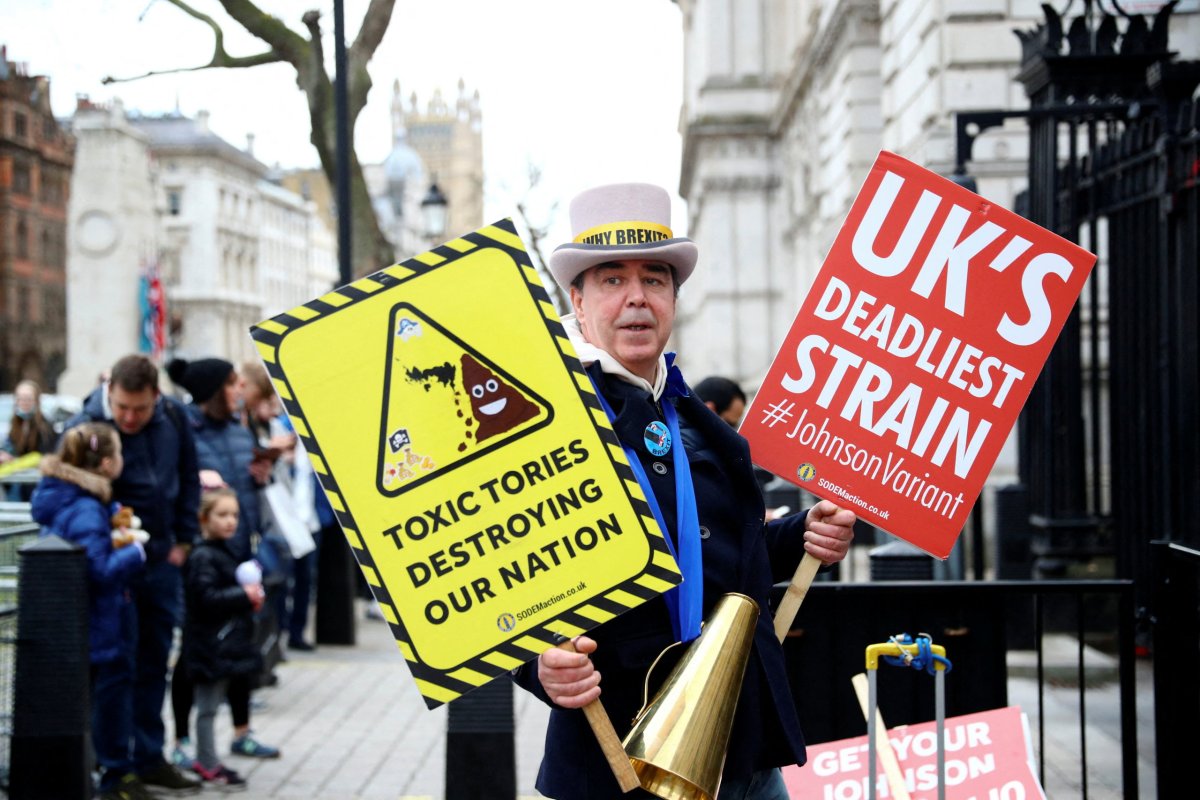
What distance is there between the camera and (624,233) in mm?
3199

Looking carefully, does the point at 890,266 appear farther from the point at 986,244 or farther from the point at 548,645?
the point at 548,645

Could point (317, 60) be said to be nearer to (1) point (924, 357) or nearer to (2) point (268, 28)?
(2) point (268, 28)

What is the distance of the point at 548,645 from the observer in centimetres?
291

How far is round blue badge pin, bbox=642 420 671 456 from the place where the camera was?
311 centimetres

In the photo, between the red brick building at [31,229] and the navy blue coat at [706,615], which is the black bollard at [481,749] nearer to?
the navy blue coat at [706,615]

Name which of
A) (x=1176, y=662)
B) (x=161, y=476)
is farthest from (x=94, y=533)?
(x=1176, y=662)

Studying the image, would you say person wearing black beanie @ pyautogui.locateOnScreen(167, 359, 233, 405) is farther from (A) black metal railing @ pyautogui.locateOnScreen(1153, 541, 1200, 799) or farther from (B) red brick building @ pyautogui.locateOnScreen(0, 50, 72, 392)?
(B) red brick building @ pyautogui.locateOnScreen(0, 50, 72, 392)

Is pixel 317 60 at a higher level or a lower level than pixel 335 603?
higher

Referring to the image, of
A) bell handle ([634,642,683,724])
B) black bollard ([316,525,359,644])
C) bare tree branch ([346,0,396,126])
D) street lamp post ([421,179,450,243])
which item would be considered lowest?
black bollard ([316,525,359,644])

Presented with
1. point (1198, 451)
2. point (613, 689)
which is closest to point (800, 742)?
point (613, 689)

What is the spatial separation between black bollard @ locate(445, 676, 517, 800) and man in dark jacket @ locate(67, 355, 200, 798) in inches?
71.2

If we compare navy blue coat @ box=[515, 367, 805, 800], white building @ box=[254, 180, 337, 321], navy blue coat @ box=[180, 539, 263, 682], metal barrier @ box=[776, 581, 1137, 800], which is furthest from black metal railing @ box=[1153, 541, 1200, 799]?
white building @ box=[254, 180, 337, 321]

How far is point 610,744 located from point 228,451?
616 centimetres

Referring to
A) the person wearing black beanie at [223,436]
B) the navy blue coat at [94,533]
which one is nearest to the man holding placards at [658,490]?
the navy blue coat at [94,533]
